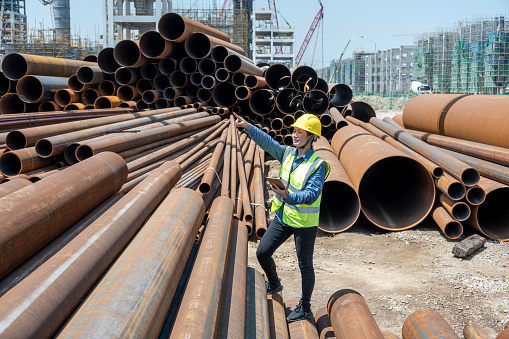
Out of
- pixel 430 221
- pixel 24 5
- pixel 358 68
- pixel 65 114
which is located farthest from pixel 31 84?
pixel 24 5

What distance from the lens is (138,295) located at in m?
2.33

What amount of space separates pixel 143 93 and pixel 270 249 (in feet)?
26.9

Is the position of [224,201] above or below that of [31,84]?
below

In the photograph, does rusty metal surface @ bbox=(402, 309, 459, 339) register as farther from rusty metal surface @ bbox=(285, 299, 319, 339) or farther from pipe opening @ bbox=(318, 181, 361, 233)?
pipe opening @ bbox=(318, 181, 361, 233)


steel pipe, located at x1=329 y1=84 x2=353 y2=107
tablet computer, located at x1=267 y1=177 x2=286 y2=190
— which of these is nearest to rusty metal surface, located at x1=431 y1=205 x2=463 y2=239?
tablet computer, located at x1=267 y1=177 x2=286 y2=190

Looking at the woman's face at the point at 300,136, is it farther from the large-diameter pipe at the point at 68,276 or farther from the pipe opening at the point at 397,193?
the pipe opening at the point at 397,193

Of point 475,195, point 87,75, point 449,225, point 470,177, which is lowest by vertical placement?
point 449,225

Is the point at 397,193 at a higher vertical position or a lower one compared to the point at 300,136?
lower

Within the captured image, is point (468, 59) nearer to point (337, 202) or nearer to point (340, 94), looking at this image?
point (340, 94)

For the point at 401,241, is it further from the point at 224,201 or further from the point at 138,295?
the point at 138,295

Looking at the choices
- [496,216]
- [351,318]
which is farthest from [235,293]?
[496,216]

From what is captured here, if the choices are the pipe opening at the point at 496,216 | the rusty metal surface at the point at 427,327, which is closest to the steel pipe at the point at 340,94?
the pipe opening at the point at 496,216

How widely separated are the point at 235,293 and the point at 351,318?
94 centimetres

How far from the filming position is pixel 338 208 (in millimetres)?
8016
